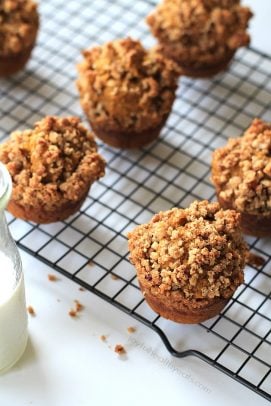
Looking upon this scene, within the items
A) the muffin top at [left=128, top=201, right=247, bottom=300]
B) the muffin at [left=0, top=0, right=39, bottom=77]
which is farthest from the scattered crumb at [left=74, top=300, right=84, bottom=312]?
the muffin at [left=0, top=0, right=39, bottom=77]

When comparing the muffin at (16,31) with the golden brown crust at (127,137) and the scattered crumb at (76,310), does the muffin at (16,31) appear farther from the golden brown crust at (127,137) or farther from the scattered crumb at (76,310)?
the scattered crumb at (76,310)

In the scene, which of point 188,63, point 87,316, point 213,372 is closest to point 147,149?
point 188,63

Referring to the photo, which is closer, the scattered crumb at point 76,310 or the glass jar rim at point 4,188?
the glass jar rim at point 4,188

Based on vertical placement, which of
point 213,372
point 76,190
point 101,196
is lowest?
point 213,372

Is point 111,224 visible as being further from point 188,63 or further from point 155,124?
point 188,63

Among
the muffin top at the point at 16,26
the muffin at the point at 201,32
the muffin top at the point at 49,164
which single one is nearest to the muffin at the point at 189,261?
the muffin top at the point at 49,164

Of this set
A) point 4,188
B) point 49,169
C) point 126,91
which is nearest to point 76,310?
point 49,169

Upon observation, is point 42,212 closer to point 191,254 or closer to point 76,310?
point 76,310
